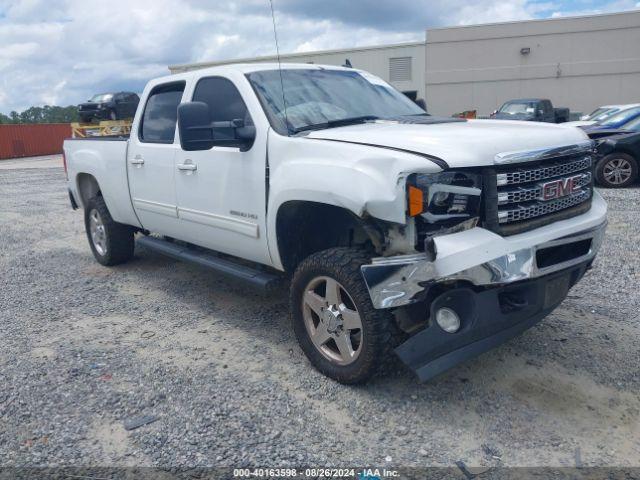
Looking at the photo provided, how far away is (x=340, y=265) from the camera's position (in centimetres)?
324

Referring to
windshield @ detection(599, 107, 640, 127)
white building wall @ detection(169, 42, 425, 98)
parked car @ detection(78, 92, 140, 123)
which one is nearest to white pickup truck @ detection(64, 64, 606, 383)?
windshield @ detection(599, 107, 640, 127)

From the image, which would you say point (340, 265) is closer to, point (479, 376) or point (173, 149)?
point (479, 376)

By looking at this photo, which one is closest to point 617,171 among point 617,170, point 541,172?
point 617,170

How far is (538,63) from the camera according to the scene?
101ft

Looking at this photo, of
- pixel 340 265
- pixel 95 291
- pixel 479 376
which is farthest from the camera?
pixel 95 291

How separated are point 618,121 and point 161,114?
343 inches

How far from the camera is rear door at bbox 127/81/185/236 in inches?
193

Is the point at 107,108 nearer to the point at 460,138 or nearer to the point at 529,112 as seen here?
the point at 529,112

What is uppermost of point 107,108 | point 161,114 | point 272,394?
point 107,108

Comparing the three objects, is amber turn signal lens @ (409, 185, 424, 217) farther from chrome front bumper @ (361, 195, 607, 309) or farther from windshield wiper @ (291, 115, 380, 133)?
windshield wiper @ (291, 115, 380, 133)

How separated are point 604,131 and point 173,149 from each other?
834 cm

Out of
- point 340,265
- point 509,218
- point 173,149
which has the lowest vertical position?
point 340,265

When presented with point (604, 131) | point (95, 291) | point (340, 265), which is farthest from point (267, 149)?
point (604, 131)

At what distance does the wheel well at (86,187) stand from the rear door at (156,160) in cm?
140
